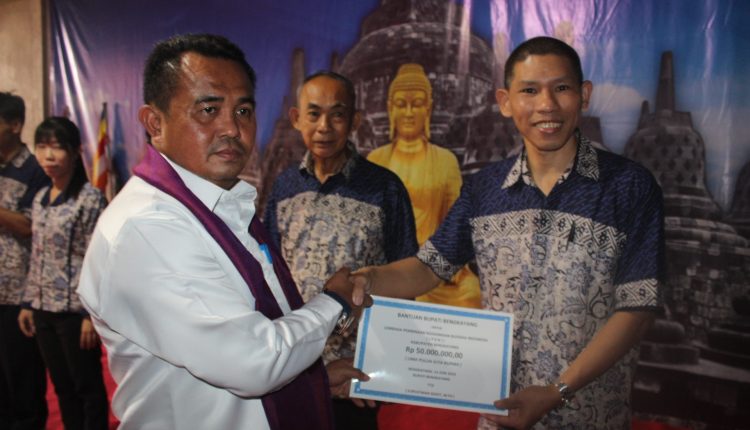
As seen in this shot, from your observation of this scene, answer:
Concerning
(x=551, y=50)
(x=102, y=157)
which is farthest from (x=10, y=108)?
(x=551, y=50)

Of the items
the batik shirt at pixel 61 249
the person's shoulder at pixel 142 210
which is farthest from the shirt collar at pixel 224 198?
the batik shirt at pixel 61 249

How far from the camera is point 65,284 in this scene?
3.28 meters

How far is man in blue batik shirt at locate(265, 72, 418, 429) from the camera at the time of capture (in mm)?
2771

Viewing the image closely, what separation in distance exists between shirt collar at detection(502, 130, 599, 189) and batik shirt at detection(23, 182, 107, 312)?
104 inches

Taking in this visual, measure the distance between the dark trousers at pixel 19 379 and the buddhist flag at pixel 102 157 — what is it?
1700 millimetres

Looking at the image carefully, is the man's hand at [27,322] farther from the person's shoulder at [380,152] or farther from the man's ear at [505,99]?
the man's ear at [505,99]

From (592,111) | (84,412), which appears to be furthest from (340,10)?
(84,412)

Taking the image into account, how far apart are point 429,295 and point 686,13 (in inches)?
85.2

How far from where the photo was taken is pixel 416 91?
134 inches

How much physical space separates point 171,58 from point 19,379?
324cm

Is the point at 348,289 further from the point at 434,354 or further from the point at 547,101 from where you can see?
the point at 547,101

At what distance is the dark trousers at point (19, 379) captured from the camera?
3.57 m

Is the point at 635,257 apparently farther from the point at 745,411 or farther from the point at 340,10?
the point at 340,10

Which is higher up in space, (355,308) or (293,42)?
(293,42)
